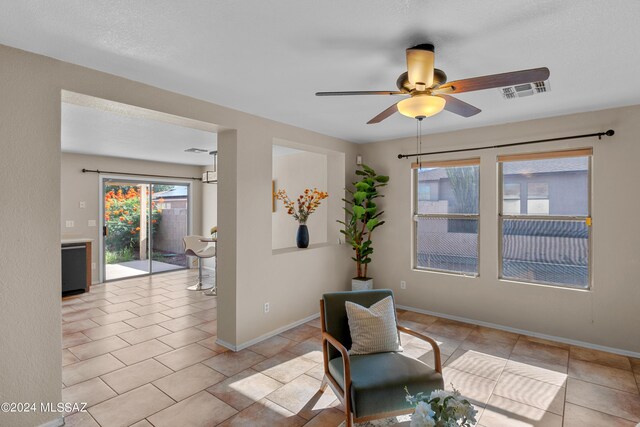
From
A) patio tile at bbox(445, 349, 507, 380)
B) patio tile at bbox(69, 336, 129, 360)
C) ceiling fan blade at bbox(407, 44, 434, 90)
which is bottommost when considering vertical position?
patio tile at bbox(445, 349, 507, 380)

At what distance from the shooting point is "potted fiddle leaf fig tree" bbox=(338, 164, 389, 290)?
478cm

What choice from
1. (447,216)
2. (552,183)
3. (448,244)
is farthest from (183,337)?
(552,183)

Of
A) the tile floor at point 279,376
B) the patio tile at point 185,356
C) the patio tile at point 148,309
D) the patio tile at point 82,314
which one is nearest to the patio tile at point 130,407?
the tile floor at point 279,376

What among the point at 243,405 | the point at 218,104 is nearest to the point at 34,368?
the point at 243,405

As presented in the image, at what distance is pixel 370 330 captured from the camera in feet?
7.89

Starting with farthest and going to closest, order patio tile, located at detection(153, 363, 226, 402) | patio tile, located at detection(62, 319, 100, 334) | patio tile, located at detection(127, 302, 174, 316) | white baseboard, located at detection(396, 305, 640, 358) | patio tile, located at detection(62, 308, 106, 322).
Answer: patio tile, located at detection(127, 302, 174, 316), patio tile, located at detection(62, 308, 106, 322), patio tile, located at detection(62, 319, 100, 334), white baseboard, located at detection(396, 305, 640, 358), patio tile, located at detection(153, 363, 226, 402)

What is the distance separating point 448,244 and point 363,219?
123 centimetres

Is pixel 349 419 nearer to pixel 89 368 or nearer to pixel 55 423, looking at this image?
pixel 55 423

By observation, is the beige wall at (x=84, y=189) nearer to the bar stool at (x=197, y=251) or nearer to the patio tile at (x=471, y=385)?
the bar stool at (x=197, y=251)

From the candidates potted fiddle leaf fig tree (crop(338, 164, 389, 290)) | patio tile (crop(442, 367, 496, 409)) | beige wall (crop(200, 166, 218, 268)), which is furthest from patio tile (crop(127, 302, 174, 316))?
patio tile (crop(442, 367, 496, 409))

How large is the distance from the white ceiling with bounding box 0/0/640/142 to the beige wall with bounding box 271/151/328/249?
249 cm

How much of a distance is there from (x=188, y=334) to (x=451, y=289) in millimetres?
3373

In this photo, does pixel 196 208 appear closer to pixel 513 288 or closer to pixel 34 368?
pixel 34 368

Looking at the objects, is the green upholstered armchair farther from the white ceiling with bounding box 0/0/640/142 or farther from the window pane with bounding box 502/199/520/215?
the window pane with bounding box 502/199/520/215
